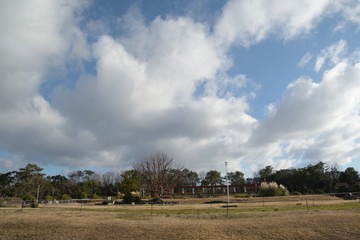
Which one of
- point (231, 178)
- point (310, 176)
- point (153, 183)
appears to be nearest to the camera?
point (153, 183)

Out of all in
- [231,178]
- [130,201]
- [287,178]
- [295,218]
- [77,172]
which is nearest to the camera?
[295,218]

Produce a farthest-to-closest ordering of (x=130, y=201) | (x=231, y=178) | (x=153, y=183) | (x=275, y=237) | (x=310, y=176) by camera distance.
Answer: (x=231, y=178) < (x=310, y=176) < (x=153, y=183) < (x=130, y=201) < (x=275, y=237)

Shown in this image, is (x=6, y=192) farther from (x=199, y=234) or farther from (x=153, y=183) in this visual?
(x=199, y=234)

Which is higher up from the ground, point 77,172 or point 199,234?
point 77,172

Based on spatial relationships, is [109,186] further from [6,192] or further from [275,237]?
[275,237]

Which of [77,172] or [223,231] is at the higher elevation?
[77,172]

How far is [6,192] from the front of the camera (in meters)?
62.9

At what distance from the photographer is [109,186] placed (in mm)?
88375

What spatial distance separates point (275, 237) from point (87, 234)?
12.1m

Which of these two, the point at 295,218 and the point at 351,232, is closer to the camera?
the point at 351,232

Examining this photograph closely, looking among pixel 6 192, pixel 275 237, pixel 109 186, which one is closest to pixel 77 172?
pixel 109 186

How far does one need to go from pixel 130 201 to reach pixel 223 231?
94.4 ft

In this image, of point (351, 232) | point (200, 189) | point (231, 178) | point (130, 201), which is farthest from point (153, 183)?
point (231, 178)

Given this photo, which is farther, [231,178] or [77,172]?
[231,178]
